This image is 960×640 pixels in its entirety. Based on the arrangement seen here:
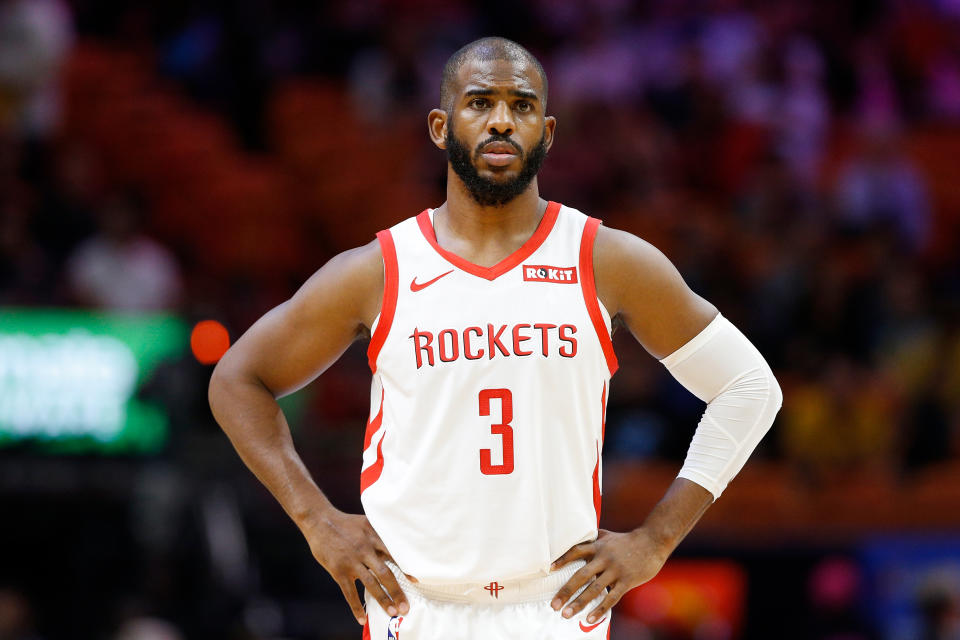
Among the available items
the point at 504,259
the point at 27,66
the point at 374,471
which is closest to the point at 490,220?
the point at 504,259

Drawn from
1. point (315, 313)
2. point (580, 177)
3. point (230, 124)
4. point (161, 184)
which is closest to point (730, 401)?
point (315, 313)

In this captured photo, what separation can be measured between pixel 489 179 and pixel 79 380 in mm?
5730

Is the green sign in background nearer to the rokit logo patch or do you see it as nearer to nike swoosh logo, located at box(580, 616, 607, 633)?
the rokit logo patch

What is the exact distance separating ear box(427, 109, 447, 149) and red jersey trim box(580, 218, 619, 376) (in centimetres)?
55

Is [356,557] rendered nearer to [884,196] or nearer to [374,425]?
[374,425]

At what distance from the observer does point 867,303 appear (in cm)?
1086

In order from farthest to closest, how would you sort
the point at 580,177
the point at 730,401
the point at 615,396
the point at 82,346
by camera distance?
the point at 580,177 → the point at 615,396 → the point at 82,346 → the point at 730,401

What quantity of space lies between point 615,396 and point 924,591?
2.58m

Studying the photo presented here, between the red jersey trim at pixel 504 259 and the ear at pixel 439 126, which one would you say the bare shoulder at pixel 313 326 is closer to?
the red jersey trim at pixel 504 259

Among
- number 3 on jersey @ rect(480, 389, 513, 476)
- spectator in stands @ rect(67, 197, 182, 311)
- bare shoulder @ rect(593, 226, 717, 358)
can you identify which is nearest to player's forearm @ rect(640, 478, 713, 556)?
bare shoulder @ rect(593, 226, 717, 358)

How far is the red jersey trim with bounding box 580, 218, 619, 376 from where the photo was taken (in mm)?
4125

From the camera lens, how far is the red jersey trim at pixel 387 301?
13.6ft

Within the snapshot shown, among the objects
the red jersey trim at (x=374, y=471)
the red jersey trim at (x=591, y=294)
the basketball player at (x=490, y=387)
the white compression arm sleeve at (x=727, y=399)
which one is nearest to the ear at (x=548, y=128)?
the basketball player at (x=490, y=387)

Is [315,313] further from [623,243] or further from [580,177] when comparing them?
[580,177]
